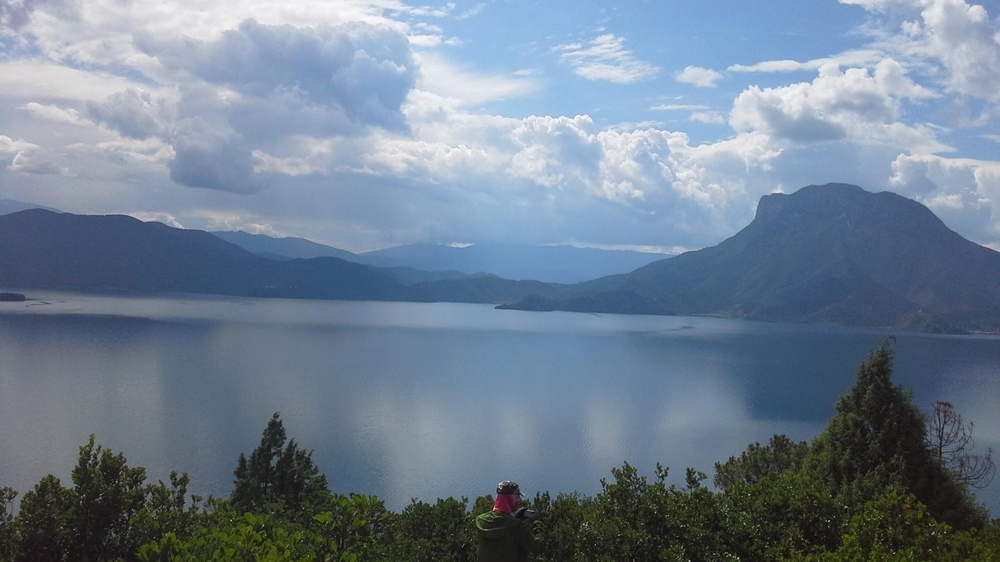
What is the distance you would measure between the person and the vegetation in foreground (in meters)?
1.16

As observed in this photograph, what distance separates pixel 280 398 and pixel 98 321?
8067 centimetres

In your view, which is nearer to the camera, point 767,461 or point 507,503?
point 507,503

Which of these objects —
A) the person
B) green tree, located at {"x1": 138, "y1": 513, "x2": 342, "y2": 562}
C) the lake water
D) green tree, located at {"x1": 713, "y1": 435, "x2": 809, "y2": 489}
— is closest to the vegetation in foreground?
green tree, located at {"x1": 138, "y1": 513, "x2": 342, "y2": 562}

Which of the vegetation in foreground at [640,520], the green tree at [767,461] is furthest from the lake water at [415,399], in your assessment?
the vegetation in foreground at [640,520]

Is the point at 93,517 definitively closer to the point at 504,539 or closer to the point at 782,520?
the point at 504,539

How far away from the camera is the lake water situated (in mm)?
39156

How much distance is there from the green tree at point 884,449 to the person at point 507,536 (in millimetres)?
11384

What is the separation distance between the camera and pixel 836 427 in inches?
656

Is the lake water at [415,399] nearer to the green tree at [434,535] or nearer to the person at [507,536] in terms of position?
the green tree at [434,535]

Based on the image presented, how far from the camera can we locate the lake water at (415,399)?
3916 cm

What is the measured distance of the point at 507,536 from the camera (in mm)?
6094

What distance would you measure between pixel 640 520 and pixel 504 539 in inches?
173

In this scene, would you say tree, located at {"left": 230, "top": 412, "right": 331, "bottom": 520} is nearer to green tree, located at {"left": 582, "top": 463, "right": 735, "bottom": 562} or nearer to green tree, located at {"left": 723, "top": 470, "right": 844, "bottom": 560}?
green tree, located at {"left": 582, "top": 463, "right": 735, "bottom": 562}

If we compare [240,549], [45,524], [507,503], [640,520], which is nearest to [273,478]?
[45,524]
